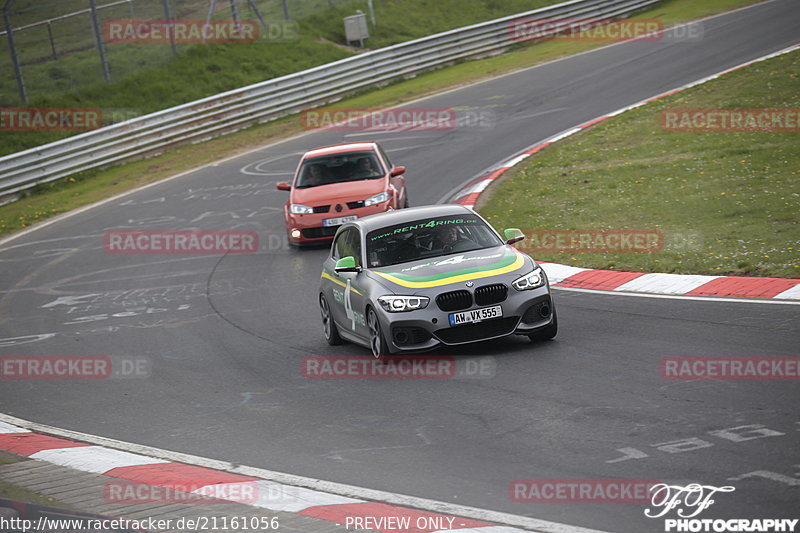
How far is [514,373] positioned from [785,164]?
10.7 m

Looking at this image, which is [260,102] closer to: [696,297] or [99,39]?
[99,39]

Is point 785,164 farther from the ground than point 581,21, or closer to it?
closer to it

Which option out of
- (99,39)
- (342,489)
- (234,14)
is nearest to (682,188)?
(342,489)

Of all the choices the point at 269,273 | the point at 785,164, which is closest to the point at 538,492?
the point at 269,273

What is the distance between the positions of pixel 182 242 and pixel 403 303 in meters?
11.6

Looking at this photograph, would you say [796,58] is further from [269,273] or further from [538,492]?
[538,492]

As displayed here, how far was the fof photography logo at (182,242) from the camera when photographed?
19.7 metres

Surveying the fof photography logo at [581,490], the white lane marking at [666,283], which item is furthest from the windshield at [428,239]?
the fof photography logo at [581,490]

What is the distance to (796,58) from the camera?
2647 centimetres

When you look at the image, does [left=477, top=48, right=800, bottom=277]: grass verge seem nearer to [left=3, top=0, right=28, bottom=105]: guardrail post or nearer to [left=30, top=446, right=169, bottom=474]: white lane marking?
[left=30, top=446, right=169, bottom=474]: white lane marking

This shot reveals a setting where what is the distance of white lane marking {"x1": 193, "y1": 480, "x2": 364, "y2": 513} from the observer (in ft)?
21.1

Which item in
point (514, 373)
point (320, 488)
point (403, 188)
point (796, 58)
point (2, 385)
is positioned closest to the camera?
point (320, 488)

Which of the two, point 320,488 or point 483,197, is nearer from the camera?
point 320,488

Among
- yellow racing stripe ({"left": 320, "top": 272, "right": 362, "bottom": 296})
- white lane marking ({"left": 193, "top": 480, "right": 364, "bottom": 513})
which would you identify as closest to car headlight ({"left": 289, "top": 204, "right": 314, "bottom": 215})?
yellow racing stripe ({"left": 320, "top": 272, "right": 362, "bottom": 296})
